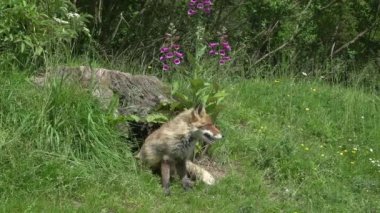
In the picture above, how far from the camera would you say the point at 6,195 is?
6250mm

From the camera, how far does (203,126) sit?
7.26m

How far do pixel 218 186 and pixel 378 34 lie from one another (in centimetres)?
1089

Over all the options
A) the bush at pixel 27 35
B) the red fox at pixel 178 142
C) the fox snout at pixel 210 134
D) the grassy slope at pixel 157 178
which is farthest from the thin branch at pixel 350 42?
the fox snout at pixel 210 134

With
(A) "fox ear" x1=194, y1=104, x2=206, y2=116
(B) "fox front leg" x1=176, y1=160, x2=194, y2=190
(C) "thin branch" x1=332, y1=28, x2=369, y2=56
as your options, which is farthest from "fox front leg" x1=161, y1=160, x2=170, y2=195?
(C) "thin branch" x1=332, y1=28, x2=369, y2=56

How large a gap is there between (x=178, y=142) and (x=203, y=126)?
313 mm

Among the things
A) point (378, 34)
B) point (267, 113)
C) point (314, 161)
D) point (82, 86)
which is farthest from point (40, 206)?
point (378, 34)

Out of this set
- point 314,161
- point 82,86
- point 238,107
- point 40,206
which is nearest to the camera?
point 40,206

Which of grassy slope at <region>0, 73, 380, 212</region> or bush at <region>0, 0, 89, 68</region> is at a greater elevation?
bush at <region>0, 0, 89, 68</region>

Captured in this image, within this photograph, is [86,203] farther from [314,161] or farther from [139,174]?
[314,161]

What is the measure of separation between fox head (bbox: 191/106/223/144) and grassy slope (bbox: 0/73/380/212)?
54 cm

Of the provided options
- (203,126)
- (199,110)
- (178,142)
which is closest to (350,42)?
(199,110)

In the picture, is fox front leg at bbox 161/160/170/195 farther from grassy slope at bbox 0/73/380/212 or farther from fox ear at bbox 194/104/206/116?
fox ear at bbox 194/104/206/116

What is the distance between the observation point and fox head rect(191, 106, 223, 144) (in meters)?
7.23

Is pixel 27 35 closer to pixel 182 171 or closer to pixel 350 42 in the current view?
pixel 182 171
